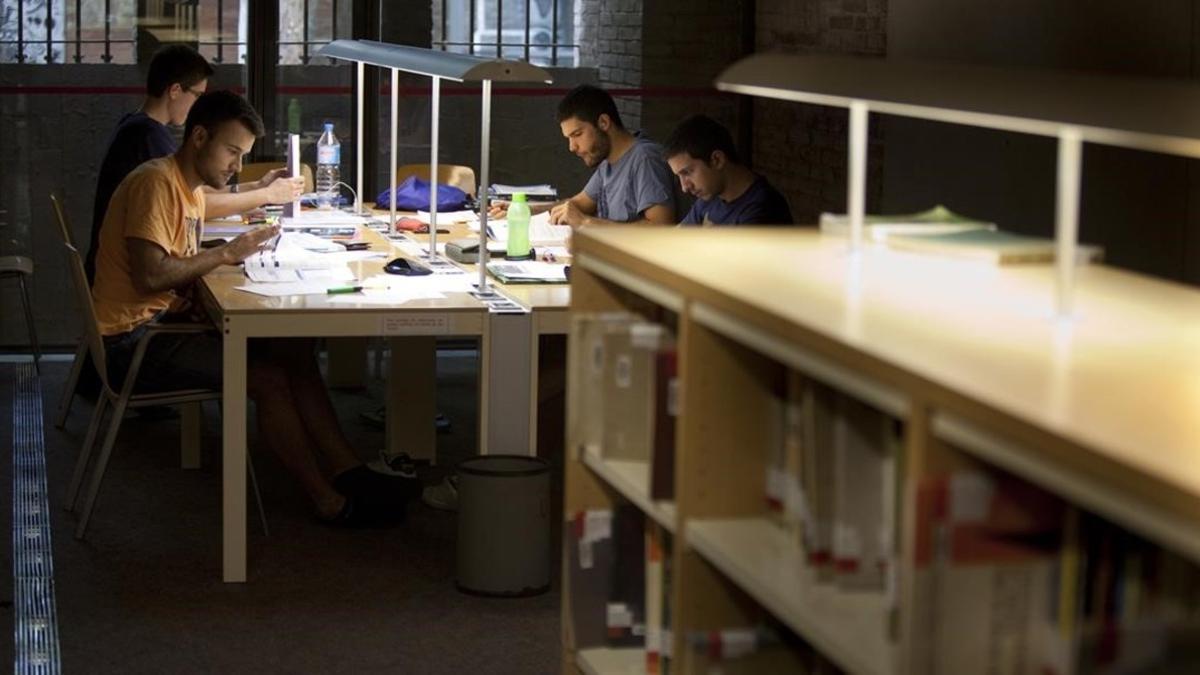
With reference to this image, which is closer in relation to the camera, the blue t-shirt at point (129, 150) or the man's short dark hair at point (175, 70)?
the blue t-shirt at point (129, 150)

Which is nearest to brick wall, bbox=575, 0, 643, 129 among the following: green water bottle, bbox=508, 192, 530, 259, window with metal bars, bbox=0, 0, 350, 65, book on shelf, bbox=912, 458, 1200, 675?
window with metal bars, bbox=0, 0, 350, 65

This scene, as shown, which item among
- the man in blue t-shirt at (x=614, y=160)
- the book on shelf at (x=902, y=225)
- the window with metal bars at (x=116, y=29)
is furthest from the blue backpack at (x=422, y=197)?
the book on shelf at (x=902, y=225)

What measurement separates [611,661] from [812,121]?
4719mm

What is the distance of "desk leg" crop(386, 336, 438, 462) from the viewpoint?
595 cm

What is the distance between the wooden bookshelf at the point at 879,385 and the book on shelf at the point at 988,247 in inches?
1.4

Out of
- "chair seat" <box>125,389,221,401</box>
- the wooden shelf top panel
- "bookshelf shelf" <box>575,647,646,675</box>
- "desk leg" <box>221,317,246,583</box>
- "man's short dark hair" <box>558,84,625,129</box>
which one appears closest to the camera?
the wooden shelf top panel

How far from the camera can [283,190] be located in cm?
632

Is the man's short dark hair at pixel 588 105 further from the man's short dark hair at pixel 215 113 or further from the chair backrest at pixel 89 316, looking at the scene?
the chair backrest at pixel 89 316

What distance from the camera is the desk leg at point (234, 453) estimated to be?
453 centimetres

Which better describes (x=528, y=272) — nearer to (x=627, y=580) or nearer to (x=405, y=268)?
(x=405, y=268)

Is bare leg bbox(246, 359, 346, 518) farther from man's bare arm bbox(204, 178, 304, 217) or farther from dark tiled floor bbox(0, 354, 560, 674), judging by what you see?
man's bare arm bbox(204, 178, 304, 217)

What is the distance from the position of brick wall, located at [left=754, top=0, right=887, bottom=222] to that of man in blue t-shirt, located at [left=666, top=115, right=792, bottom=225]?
70.3 inches

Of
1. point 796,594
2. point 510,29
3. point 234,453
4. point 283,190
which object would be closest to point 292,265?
point 234,453

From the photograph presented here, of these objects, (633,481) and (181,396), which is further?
(181,396)
